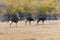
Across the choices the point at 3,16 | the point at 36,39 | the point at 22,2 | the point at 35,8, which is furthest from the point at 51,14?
the point at 36,39

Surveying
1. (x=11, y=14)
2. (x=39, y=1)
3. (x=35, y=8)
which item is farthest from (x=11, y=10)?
(x=39, y=1)

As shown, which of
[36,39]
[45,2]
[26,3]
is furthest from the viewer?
[45,2]

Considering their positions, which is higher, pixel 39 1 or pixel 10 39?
pixel 39 1

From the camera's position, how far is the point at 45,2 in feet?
245

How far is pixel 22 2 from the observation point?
2601 inches

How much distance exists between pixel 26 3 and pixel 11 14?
6.77 metres

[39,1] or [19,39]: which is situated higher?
[39,1]

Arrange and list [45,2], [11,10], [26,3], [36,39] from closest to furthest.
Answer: [36,39], [11,10], [26,3], [45,2]

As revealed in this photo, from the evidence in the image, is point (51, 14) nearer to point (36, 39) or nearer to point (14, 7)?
point (14, 7)

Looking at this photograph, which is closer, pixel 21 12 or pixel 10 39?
pixel 10 39

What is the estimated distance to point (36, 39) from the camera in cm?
1644

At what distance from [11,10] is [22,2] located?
4.73m

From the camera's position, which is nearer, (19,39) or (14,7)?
(19,39)

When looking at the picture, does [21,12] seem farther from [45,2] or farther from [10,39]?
[10,39]
